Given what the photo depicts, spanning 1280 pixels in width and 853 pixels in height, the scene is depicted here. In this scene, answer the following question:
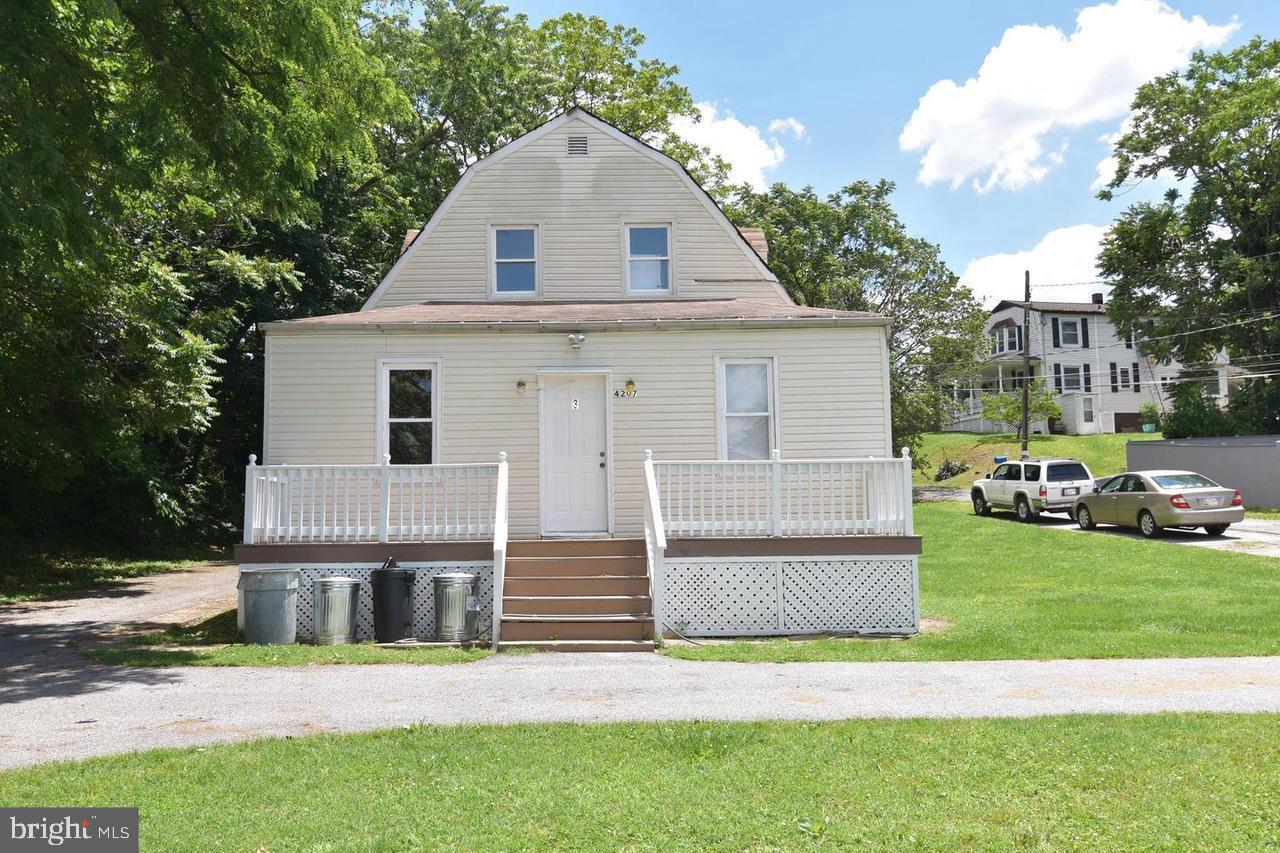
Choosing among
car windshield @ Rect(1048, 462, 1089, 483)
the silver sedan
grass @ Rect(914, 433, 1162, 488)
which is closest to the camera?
the silver sedan

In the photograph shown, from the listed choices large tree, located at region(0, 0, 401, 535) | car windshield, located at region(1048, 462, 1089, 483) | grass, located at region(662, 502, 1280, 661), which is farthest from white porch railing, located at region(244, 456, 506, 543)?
car windshield, located at region(1048, 462, 1089, 483)

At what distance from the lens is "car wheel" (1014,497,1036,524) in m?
26.1

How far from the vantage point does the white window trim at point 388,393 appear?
1268 cm

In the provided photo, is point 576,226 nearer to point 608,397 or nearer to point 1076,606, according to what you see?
point 608,397

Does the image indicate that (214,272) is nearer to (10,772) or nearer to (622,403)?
(622,403)

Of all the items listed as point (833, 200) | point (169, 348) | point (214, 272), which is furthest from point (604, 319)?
point (833, 200)

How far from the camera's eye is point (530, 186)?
15.7m

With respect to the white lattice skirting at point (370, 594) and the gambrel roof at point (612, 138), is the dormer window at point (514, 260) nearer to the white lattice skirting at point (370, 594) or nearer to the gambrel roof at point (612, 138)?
the gambrel roof at point (612, 138)

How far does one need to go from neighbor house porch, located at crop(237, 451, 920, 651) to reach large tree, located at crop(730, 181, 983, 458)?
87.8 feet

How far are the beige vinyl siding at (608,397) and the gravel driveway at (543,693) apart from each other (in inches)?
163

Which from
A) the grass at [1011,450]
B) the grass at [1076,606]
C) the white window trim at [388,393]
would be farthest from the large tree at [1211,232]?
the white window trim at [388,393]

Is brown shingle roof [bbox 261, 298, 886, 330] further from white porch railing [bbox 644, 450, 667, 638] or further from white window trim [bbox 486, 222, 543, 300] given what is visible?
white porch railing [bbox 644, 450, 667, 638]

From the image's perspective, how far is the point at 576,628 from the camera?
9.98 metres

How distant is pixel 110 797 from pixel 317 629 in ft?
18.1
